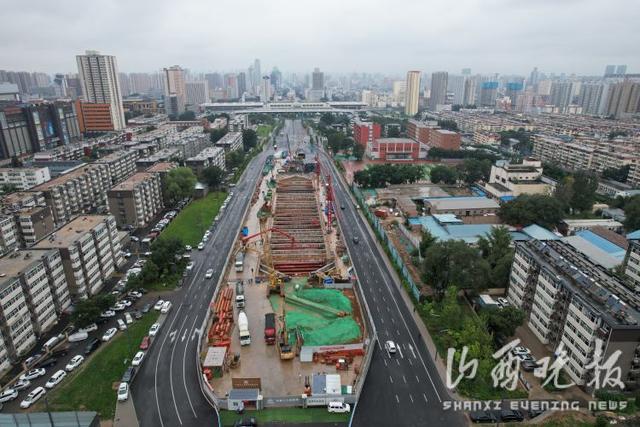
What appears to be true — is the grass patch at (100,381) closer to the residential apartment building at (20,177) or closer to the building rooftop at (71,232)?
the building rooftop at (71,232)

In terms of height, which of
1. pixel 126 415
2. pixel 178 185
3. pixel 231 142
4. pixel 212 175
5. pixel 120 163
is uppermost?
pixel 231 142

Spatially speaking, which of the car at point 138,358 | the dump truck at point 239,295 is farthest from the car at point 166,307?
the dump truck at point 239,295

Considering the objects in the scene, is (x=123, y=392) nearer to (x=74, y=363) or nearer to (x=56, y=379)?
(x=56, y=379)

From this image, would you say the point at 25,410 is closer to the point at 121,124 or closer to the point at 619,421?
the point at 619,421

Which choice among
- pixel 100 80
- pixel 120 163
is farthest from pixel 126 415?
pixel 100 80

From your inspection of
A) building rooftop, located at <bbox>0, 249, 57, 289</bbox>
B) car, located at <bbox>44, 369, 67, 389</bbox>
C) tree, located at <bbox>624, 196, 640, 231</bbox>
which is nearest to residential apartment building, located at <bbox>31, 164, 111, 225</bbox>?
building rooftop, located at <bbox>0, 249, 57, 289</bbox>
